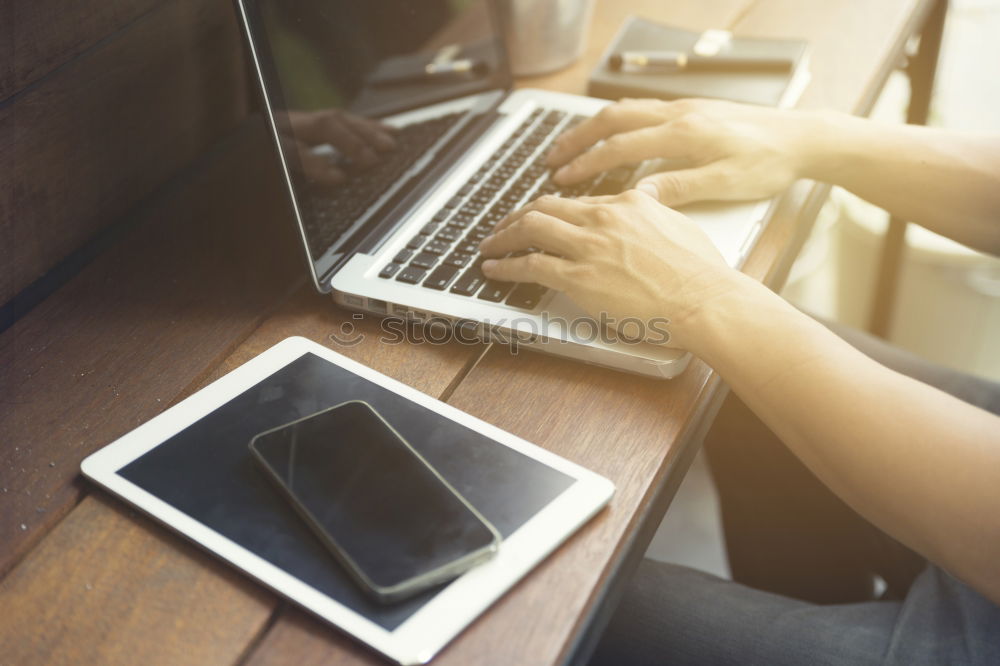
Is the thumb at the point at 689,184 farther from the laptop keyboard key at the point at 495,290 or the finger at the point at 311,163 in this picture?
the finger at the point at 311,163

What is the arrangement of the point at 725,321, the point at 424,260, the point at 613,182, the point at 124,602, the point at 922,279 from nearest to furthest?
the point at 124,602 < the point at 725,321 < the point at 424,260 < the point at 613,182 < the point at 922,279

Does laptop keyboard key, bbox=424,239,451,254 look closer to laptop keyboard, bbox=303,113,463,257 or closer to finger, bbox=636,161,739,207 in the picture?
laptop keyboard, bbox=303,113,463,257

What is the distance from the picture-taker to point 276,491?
0.55m

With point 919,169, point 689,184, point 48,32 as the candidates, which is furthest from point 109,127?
point 919,169

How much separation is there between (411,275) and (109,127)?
35cm

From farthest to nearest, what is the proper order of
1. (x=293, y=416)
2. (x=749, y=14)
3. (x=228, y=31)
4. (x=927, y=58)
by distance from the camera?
1. (x=927, y=58)
2. (x=749, y=14)
3. (x=228, y=31)
4. (x=293, y=416)

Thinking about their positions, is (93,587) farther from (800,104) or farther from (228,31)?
(800,104)

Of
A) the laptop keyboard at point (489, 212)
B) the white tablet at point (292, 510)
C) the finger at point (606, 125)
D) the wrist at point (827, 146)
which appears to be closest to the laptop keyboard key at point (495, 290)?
the laptop keyboard at point (489, 212)

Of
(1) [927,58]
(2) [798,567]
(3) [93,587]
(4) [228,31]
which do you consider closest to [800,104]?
(1) [927,58]

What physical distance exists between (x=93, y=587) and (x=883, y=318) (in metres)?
1.40

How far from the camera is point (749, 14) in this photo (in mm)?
1121

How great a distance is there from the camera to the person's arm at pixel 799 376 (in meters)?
0.55

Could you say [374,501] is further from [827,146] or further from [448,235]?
[827,146]

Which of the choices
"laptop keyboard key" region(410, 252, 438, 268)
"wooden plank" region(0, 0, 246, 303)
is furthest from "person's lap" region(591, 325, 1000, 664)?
"wooden plank" region(0, 0, 246, 303)
